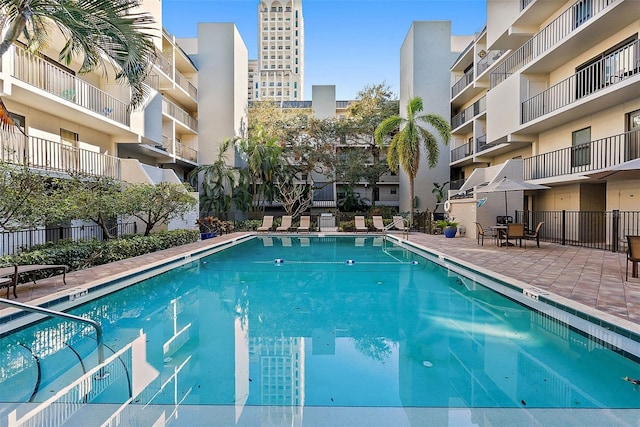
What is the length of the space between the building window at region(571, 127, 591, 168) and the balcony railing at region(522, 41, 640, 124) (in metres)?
1.39

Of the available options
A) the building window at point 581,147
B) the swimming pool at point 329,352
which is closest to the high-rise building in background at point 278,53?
the building window at point 581,147

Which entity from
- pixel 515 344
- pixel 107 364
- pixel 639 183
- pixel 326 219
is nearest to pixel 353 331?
pixel 515 344

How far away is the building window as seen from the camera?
47.9 feet

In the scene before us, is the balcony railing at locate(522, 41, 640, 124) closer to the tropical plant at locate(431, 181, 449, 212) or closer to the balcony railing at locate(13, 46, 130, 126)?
the tropical plant at locate(431, 181, 449, 212)

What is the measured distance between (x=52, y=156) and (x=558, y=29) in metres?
19.9

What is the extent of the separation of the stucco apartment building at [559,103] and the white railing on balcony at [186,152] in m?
16.4

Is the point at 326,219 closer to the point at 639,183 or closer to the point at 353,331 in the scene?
the point at 639,183

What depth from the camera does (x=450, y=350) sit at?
15.5 feet

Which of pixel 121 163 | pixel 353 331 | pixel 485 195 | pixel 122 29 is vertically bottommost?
pixel 353 331

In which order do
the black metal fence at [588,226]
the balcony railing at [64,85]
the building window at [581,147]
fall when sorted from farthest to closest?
the building window at [581,147] → the black metal fence at [588,226] → the balcony railing at [64,85]

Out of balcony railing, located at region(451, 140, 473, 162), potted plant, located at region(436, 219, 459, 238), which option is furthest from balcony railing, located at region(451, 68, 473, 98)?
potted plant, located at region(436, 219, 459, 238)

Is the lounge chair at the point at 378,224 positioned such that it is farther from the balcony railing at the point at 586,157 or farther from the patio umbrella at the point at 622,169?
the patio umbrella at the point at 622,169

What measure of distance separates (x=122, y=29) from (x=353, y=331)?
7436 millimetres

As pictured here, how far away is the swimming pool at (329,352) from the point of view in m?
3.52
